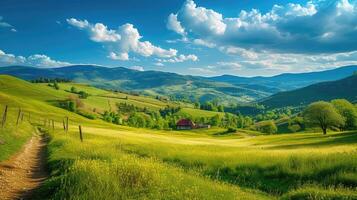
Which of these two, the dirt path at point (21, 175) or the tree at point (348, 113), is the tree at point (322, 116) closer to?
the tree at point (348, 113)

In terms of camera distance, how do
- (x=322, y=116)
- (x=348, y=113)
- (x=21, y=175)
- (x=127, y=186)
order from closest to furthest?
(x=127, y=186)
(x=21, y=175)
(x=322, y=116)
(x=348, y=113)

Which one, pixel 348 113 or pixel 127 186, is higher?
pixel 127 186

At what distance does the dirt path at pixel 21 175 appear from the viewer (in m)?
16.1

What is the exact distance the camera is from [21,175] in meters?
21.1

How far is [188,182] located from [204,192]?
2032mm

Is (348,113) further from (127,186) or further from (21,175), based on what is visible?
(127,186)

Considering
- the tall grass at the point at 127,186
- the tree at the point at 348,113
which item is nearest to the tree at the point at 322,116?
the tree at the point at 348,113

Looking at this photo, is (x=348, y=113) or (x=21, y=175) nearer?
(x=21, y=175)

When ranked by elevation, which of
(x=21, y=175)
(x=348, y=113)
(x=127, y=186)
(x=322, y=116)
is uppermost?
(x=127, y=186)

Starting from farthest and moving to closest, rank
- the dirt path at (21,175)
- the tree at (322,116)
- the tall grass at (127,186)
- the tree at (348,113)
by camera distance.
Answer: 1. the tree at (348,113)
2. the tree at (322,116)
3. the dirt path at (21,175)
4. the tall grass at (127,186)

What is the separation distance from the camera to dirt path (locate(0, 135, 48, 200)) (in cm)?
1612

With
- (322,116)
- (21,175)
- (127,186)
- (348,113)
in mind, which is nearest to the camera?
(127,186)

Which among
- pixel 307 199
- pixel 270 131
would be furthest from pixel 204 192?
pixel 270 131

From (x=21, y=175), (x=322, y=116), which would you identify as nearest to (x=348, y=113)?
(x=322, y=116)
